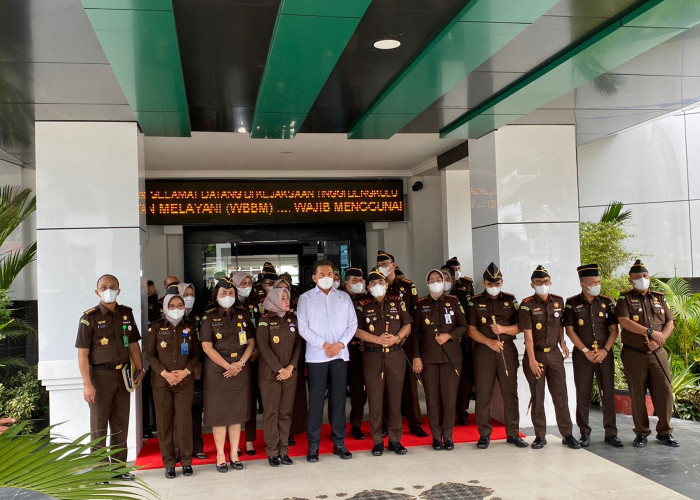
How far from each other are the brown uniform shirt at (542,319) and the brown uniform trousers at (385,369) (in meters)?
1.19

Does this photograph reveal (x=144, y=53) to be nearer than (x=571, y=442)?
Yes

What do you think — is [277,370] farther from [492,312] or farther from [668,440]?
[668,440]

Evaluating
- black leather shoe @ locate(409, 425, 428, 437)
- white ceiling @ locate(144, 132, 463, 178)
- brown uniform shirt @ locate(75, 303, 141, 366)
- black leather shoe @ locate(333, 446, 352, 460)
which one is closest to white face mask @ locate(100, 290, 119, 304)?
brown uniform shirt @ locate(75, 303, 141, 366)

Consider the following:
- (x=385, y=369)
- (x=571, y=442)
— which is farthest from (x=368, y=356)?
(x=571, y=442)

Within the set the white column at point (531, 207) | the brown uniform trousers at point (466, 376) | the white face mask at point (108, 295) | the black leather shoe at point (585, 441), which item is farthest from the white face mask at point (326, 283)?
the black leather shoe at point (585, 441)

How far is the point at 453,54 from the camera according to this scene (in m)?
4.59

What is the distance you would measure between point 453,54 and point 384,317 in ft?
8.55

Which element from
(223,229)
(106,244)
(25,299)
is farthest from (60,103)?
(223,229)

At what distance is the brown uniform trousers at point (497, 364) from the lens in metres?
6.31

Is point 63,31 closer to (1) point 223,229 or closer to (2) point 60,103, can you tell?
(2) point 60,103

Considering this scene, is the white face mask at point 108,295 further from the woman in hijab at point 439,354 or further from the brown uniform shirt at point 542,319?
the brown uniform shirt at point 542,319

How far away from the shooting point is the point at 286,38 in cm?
404

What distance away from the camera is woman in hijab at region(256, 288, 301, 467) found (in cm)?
587

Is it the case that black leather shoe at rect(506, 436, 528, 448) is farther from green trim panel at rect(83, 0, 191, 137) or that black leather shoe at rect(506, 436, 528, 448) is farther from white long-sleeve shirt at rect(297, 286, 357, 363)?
green trim panel at rect(83, 0, 191, 137)
